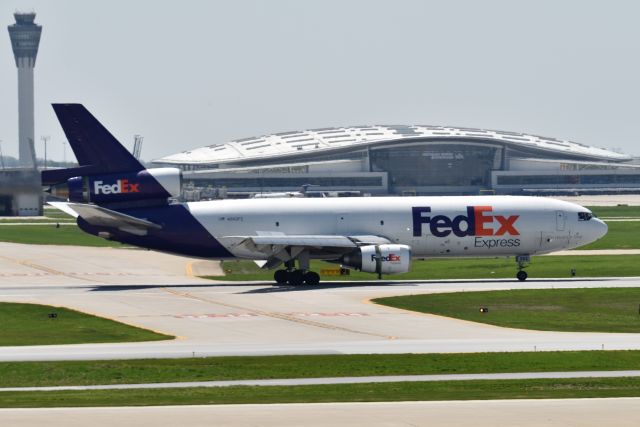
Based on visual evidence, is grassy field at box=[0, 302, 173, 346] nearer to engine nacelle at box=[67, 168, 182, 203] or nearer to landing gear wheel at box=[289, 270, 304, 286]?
engine nacelle at box=[67, 168, 182, 203]

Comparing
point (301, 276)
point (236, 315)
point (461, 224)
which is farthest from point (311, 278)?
point (236, 315)

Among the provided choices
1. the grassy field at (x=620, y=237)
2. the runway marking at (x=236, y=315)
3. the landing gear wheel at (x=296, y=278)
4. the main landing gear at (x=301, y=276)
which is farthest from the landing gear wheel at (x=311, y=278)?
the grassy field at (x=620, y=237)

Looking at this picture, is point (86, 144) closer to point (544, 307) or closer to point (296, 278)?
point (296, 278)

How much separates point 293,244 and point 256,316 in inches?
611

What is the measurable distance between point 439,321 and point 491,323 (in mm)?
2281

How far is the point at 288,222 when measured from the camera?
75625 mm

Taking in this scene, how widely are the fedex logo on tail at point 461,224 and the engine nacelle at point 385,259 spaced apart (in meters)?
2.68

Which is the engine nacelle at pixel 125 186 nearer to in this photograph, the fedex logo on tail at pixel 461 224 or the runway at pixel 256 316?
the runway at pixel 256 316

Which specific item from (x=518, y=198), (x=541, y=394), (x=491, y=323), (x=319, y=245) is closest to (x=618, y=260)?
(x=518, y=198)

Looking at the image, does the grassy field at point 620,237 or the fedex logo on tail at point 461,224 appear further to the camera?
the grassy field at point 620,237

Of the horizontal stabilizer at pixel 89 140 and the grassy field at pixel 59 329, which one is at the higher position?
the horizontal stabilizer at pixel 89 140

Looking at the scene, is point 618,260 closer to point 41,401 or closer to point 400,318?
point 400,318

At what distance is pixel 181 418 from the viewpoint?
31.8 meters

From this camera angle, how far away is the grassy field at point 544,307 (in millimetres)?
53719
